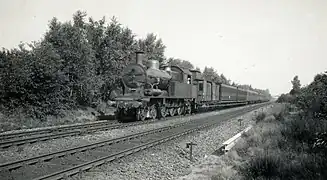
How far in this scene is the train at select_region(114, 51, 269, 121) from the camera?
732 inches

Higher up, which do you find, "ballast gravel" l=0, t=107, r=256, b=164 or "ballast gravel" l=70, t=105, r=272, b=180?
"ballast gravel" l=0, t=107, r=256, b=164

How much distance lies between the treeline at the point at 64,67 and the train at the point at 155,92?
2.98 meters

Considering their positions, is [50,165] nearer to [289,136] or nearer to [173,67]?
[289,136]

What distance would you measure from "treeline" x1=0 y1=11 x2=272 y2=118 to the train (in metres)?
2.98

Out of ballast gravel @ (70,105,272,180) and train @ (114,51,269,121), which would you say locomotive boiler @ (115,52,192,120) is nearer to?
train @ (114,51,269,121)

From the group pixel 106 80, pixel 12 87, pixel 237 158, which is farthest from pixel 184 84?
pixel 237 158

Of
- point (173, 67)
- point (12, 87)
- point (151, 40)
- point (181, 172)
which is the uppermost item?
point (151, 40)

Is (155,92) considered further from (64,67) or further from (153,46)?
(153,46)

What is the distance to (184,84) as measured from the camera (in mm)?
24047

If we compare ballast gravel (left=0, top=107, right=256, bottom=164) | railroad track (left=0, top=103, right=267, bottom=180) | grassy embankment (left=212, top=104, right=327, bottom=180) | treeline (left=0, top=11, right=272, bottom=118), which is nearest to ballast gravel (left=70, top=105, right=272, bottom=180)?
railroad track (left=0, top=103, right=267, bottom=180)

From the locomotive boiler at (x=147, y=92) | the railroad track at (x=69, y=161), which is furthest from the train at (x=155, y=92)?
the railroad track at (x=69, y=161)

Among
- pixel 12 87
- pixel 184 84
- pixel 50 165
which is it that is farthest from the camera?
pixel 184 84

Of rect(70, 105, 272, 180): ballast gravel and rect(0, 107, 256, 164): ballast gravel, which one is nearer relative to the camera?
rect(70, 105, 272, 180): ballast gravel

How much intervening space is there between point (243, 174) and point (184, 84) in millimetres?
16960
